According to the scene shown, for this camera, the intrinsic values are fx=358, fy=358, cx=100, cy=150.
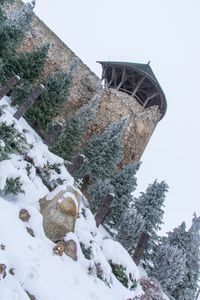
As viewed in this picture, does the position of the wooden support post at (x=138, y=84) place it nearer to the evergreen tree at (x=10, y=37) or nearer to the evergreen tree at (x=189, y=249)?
the evergreen tree at (x=10, y=37)

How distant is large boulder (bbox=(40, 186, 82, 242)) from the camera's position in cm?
948

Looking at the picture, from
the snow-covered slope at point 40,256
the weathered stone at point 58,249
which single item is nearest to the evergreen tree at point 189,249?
the snow-covered slope at point 40,256

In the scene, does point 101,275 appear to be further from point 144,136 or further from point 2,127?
point 144,136

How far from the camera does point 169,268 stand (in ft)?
56.9

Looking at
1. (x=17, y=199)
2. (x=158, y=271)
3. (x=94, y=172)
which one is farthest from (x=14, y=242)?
(x=94, y=172)

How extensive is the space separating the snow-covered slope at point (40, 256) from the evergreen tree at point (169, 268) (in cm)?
547

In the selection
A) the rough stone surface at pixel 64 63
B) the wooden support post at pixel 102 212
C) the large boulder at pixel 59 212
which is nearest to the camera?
the large boulder at pixel 59 212

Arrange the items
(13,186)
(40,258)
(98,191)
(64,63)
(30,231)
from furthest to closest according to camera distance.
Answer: (64,63)
(98,191)
(13,186)
(30,231)
(40,258)

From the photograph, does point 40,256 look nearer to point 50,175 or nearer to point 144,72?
point 50,175

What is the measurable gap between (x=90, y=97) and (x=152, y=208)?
1175 cm

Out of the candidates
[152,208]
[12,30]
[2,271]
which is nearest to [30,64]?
[12,30]

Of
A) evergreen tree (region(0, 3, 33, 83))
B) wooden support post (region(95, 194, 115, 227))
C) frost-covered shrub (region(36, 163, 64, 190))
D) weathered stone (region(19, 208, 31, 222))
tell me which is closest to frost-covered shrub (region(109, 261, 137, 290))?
wooden support post (region(95, 194, 115, 227))

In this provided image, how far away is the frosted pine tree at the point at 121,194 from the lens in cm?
2003

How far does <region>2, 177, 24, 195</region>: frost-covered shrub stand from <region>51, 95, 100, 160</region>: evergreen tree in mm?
10300
